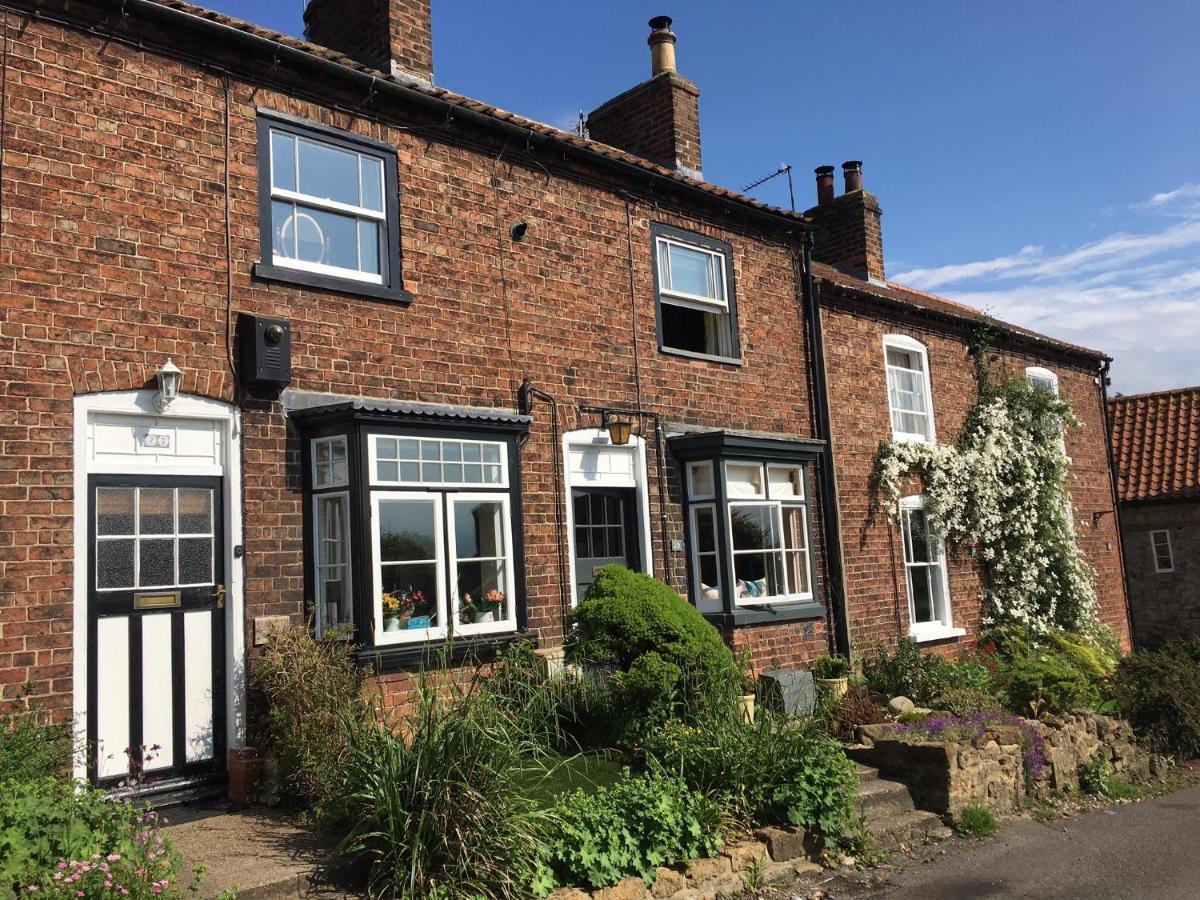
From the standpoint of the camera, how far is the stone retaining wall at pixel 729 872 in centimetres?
599

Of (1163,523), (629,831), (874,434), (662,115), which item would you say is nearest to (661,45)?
(662,115)

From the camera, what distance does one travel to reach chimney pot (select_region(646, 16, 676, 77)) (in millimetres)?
13781

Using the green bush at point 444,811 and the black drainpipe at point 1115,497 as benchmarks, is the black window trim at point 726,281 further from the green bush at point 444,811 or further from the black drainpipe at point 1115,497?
the black drainpipe at point 1115,497

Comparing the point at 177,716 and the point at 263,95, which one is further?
the point at 263,95

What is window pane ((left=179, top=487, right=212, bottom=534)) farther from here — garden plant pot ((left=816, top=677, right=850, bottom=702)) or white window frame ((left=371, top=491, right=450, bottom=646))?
garden plant pot ((left=816, top=677, right=850, bottom=702))

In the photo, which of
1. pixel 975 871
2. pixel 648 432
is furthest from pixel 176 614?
pixel 975 871

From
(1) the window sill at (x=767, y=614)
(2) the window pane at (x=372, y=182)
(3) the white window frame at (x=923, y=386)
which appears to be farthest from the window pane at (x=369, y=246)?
(3) the white window frame at (x=923, y=386)

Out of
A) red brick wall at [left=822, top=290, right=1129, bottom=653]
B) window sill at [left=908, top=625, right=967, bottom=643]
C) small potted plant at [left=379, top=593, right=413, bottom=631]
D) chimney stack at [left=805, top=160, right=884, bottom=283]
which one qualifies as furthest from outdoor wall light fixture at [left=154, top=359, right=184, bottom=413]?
chimney stack at [left=805, top=160, right=884, bottom=283]

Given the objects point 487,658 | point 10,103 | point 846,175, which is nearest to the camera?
point 10,103

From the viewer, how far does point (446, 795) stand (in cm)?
559

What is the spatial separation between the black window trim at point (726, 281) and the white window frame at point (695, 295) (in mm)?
14

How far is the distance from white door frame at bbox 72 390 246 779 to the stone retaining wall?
11.0 feet

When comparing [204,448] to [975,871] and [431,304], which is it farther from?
[975,871]

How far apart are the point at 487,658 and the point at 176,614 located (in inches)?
109
